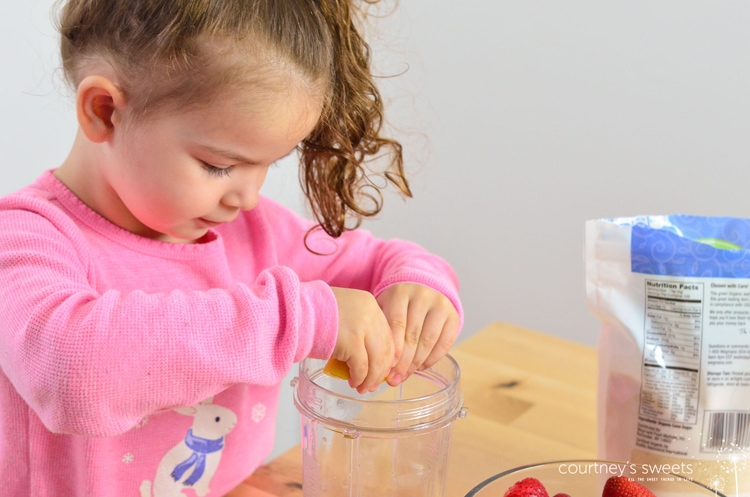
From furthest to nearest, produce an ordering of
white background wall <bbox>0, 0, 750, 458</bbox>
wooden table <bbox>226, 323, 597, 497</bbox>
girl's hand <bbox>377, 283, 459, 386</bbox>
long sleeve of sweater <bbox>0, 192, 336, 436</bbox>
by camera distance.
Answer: white background wall <bbox>0, 0, 750, 458</bbox> → wooden table <bbox>226, 323, 597, 497</bbox> → girl's hand <bbox>377, 283, 459, 386</bbox> → long sleeve of sweater <bbox>0, 192, 336, 436</bbox>

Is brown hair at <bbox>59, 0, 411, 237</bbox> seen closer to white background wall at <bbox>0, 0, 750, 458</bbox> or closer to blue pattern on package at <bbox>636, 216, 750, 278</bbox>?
blue pattern on package at <bbox>636, 216, 750, 278</bbox>

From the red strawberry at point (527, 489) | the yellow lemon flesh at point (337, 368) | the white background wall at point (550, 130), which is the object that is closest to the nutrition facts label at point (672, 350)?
the red strawberry at point (527, 489)

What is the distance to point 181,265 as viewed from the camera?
0.74 metres

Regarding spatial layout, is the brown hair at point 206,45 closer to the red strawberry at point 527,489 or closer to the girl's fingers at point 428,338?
the girl's fingers at point 428,338

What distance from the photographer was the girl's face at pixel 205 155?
59 cm

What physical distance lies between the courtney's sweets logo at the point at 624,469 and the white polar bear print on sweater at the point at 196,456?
0.33 meters

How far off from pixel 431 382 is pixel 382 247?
0.72ft

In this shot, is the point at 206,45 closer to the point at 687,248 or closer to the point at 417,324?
the point at 417,324

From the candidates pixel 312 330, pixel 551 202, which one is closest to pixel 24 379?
pixel 312 330

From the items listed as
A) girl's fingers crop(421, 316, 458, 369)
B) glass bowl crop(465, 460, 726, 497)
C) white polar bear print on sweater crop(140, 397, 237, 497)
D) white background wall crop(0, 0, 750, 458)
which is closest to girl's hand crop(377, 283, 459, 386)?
girl's fingers crop(421, 316, 458, 369)

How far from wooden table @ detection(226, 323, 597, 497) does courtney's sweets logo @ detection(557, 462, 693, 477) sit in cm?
12

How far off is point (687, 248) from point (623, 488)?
Answer: 0.61 ft

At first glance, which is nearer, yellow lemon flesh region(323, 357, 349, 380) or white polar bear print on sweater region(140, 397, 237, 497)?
yellow lemon flesh region(323, 357, 349, 380)

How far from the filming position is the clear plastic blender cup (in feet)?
1.88
